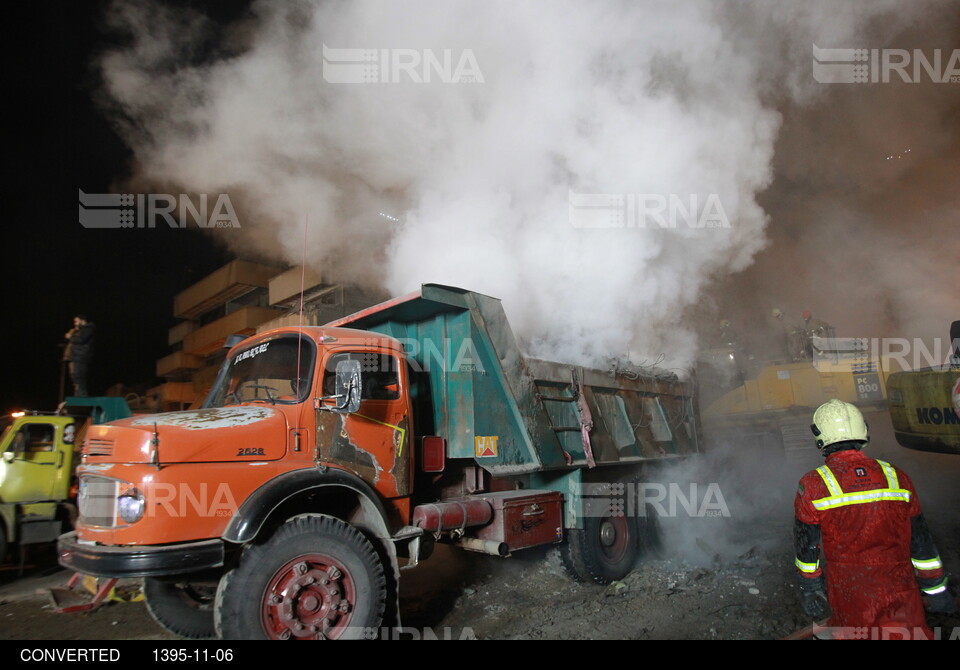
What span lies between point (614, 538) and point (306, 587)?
12.5 feet

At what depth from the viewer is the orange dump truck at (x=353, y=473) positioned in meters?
3.30

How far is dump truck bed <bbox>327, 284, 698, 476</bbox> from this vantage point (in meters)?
5.10

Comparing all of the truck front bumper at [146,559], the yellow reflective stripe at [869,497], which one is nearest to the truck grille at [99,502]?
the truck front bumper at [146,559]

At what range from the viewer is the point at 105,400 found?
934 centimetres

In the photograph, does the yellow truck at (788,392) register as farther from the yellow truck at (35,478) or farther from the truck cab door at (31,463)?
the truck cab door at (31,463)

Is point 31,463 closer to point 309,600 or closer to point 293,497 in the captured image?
point 293,497

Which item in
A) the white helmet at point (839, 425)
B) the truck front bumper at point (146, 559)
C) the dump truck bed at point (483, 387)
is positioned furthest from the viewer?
the dump truck bed at point (483, 387)

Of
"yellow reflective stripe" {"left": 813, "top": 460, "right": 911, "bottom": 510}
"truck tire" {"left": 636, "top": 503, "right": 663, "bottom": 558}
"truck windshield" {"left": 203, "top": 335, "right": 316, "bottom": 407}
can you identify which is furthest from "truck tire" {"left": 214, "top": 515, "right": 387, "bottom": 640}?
"truck tire" {"left": 636, "top": 503, "right": 663, "bottom": 558}

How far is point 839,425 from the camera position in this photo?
2.97 meters

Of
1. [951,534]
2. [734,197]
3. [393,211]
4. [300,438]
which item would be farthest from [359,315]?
[951,534]

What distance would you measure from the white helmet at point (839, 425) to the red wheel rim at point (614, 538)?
11.0 ft

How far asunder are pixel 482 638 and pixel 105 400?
27.1 ft

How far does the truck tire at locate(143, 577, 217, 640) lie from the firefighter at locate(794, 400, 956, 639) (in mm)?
4231
